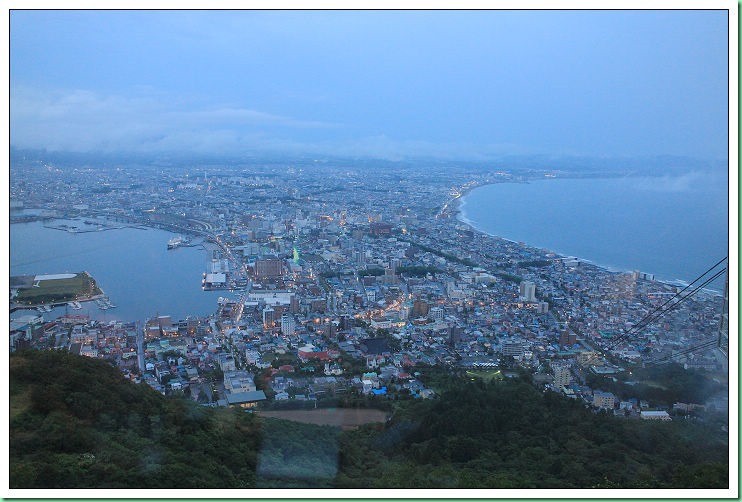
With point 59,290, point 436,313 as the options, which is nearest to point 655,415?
point 436,313

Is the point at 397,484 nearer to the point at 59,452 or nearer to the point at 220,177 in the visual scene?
the point at 59,452

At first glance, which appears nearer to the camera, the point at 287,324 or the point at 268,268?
the point at 287,324

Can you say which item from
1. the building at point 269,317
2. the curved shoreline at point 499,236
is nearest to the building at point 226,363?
the building at point 269,317

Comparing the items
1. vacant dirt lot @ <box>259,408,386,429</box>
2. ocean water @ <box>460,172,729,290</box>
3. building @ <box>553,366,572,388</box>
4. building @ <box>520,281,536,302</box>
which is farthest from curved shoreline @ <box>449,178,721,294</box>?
vacant dirt lot @ <box>259,408,386,429</box>

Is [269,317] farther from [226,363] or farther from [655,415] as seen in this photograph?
[655,415]

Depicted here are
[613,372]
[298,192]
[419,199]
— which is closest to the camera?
[613,372]

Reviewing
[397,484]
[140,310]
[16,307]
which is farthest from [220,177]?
[397,484]

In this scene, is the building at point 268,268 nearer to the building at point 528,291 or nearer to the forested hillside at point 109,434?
the building at point 528,291
